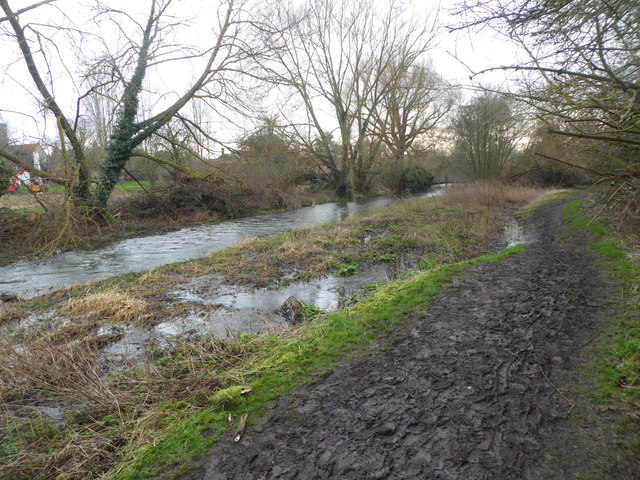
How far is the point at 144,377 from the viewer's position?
12.8 feet

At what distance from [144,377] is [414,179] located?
32246 millimetres

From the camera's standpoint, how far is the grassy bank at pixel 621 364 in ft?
9.00

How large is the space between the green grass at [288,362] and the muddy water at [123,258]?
6481 mm

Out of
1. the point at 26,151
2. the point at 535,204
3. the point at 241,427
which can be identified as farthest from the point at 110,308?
the point at 535,204

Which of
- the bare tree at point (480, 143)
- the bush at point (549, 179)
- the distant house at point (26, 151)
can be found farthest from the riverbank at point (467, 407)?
the bush at point (549, 179)

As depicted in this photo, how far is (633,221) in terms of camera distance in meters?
8.51

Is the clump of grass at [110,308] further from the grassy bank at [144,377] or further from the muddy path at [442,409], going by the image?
the muddy path at [442,409]

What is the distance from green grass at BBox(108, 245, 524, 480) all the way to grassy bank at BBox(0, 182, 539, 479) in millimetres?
11

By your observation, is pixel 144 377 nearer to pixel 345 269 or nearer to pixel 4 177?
pixel 345 269

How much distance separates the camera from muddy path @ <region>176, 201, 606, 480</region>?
254cm

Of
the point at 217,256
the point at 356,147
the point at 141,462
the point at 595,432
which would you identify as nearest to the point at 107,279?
the point at 217,256

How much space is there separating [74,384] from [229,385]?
150 centimetres

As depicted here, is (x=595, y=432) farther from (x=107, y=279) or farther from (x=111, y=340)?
(x=107, y=279)

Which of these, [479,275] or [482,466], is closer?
[482,466]
